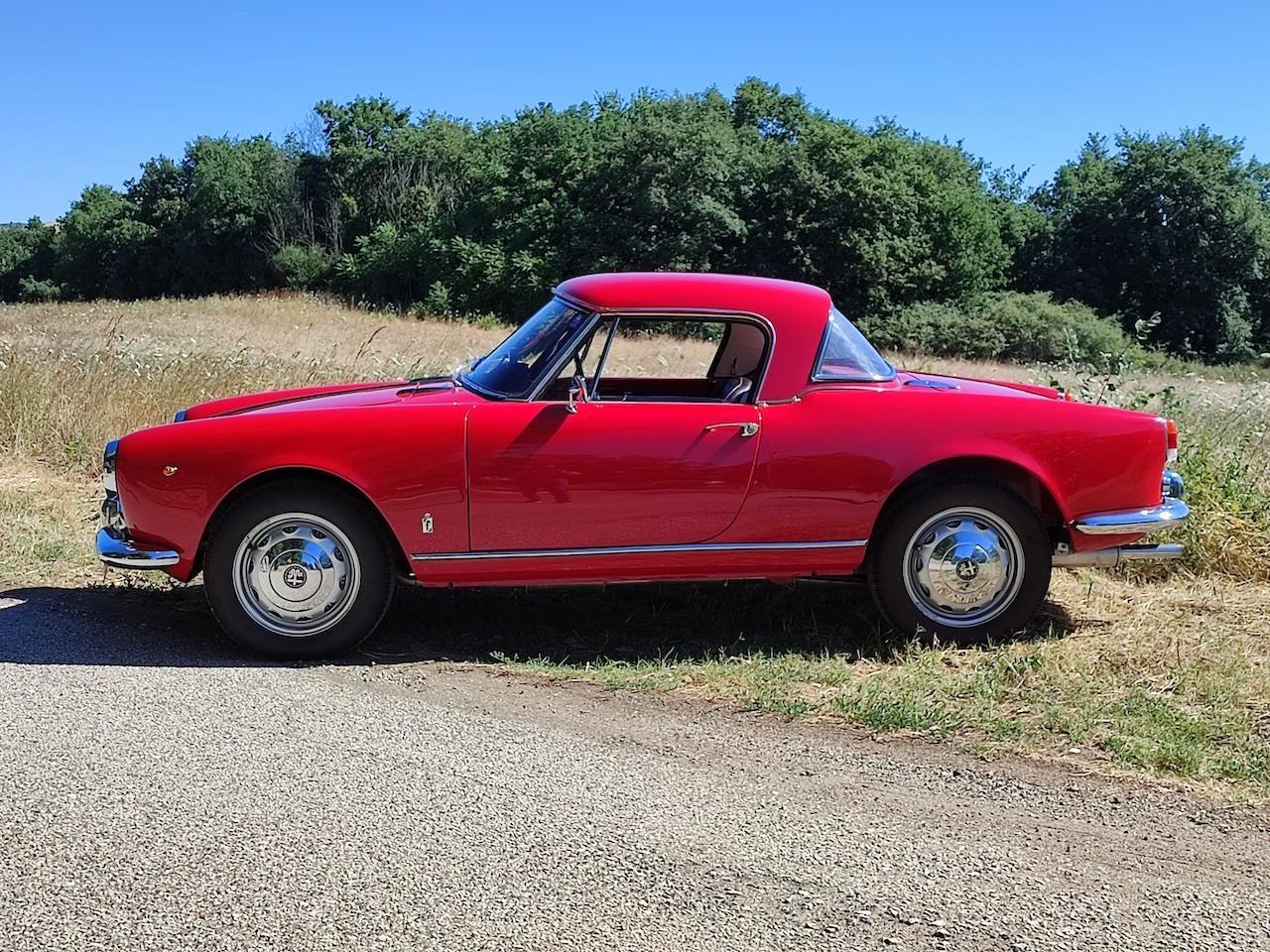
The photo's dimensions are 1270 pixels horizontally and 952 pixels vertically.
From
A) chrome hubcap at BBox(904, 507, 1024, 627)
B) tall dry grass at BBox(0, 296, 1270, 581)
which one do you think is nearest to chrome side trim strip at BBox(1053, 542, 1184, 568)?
chrome hubcap at BBox(904, 507, 1024, 627)

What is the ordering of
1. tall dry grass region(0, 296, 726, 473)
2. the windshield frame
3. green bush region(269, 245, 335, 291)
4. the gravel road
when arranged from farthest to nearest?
green bush region(269, 245, 335, 291)
tall dry grass region(0, 296, 726, 473)
the windshield frame
the gravel road

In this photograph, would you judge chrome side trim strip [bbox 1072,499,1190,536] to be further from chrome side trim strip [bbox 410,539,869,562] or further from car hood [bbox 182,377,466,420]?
car hood [bbox 182,377,466,420]

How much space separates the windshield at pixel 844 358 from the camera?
4.96m

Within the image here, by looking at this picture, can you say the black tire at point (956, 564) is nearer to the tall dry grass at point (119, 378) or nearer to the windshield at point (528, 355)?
the tall dry grass at point (119, 378)

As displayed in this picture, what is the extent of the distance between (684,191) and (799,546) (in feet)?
147

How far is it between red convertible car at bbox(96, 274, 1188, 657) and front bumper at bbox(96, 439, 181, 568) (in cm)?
1

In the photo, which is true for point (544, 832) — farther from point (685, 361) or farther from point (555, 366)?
point (685, 361)

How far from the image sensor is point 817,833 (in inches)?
128

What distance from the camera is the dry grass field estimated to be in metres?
4.15

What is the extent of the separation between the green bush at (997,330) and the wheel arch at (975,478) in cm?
3186

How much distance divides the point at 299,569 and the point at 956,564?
2797 mm

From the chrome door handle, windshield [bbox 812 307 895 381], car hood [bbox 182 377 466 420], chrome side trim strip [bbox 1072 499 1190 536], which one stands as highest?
windshield [bbox 812 307 895 381]

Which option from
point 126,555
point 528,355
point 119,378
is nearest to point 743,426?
point 528,355

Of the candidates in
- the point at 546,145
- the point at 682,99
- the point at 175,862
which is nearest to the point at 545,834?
the point at 175,862
